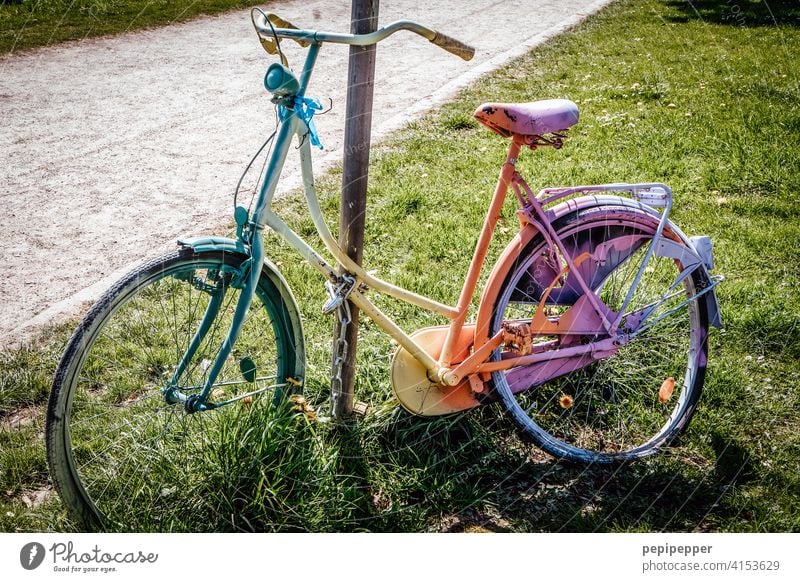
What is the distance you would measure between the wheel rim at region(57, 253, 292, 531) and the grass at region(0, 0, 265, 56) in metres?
5.02

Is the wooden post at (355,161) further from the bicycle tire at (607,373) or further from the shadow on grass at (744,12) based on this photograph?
the shadow on grass at (744,12)

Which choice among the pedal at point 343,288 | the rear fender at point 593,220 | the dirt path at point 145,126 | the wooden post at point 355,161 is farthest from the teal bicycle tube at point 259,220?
the dirt path at point 145,126

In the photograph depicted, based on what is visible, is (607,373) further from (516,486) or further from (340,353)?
(340,353)

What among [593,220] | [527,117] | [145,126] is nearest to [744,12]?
[145,126]

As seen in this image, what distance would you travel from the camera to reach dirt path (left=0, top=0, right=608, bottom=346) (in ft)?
12.7

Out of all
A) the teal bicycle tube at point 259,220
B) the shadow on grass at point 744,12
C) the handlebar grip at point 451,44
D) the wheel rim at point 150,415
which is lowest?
the shadow on grass at point 744,12

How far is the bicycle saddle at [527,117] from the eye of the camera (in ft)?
7.80

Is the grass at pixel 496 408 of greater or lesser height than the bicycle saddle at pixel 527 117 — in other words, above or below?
below

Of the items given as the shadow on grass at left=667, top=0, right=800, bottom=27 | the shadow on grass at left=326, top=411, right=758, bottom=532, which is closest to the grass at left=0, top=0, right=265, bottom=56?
the shadow on grass at left=667, top=0, right=800, bottom=27

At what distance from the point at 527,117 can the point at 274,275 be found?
943 mm

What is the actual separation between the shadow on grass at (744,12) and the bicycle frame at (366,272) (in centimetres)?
731

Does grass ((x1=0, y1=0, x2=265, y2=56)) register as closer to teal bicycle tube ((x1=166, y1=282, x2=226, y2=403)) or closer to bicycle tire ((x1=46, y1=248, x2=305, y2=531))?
bicycle tire ((x1=46, y1=248, x2=305, y2=531))

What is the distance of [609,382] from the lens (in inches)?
117
